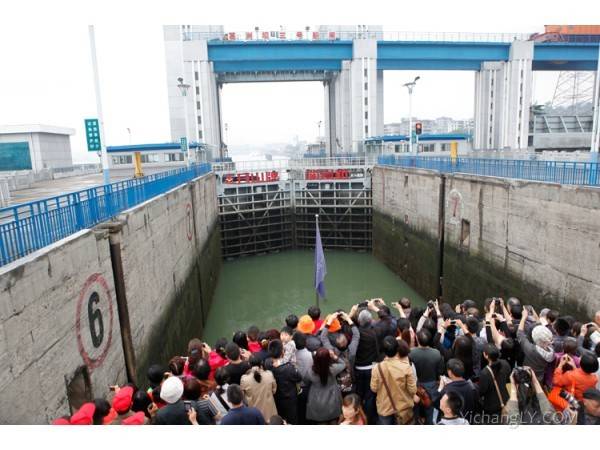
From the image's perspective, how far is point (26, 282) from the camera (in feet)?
16.1

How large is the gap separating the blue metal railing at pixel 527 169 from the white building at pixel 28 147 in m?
28.4

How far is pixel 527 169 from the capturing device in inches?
488

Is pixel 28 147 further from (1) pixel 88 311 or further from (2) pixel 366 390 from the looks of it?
(2) pixel 366 390

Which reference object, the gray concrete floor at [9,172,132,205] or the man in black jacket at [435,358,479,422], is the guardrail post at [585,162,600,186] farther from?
the gray concrete floor at [9,172,132,205]

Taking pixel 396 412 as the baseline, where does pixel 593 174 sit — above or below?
above

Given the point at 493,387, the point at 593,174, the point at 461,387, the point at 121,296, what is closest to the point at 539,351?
the point at 493,387

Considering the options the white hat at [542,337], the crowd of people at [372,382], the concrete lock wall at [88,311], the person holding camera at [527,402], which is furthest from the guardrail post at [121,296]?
the white hat at [542,337]

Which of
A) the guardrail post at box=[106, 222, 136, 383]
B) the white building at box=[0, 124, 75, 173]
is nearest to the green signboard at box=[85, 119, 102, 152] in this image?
the guardrail post at box=[106, 222, 136, 383]

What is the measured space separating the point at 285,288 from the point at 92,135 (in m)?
10.6

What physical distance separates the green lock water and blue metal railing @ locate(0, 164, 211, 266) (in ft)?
22.0

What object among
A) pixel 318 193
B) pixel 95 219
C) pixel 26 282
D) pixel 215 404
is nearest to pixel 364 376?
pixel 215 404

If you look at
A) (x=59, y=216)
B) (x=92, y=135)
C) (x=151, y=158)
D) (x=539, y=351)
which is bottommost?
(x=539, y=351)

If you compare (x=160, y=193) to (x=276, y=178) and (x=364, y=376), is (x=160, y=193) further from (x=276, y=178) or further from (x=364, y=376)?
(x=276, y=178)

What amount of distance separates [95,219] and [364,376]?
5506 mm
